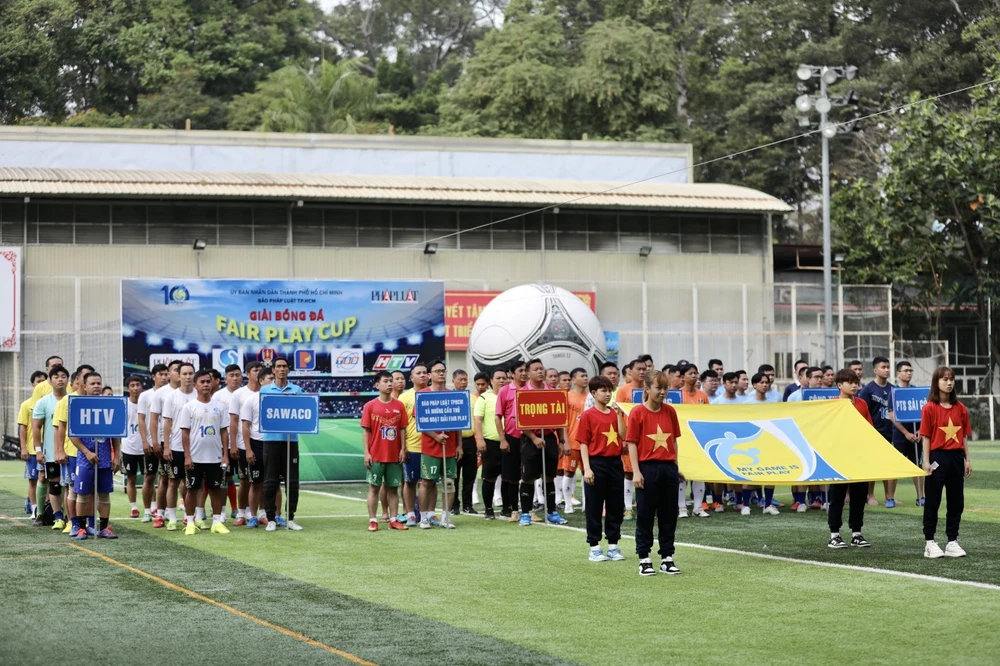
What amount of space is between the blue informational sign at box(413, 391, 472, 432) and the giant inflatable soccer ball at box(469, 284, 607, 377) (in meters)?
6.53

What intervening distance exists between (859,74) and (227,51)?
25.3 m

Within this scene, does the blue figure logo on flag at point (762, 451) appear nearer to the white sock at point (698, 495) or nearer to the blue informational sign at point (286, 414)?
the white sock at point (698, 495)

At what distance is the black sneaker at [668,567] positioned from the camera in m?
12.5

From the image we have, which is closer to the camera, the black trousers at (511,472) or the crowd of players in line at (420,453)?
the crowd of players in line at (420,453)

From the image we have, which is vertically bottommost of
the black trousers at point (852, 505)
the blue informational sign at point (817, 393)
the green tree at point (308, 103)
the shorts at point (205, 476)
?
the black trousers at point (852, 505)

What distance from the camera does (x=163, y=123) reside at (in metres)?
56.0

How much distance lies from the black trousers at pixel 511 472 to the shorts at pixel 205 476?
3.47 m

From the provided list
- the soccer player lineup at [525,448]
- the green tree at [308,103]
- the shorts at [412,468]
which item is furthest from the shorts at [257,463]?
the green tree at [308,103]

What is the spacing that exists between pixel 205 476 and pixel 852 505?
726cm

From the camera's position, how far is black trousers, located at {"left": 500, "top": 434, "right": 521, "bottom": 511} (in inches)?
704

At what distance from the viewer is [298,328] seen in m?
27.6

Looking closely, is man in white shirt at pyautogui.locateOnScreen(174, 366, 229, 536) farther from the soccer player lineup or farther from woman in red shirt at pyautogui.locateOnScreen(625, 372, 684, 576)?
woman in red shirt at pyautogui.locateOnScreen(625, 372, 684, 576)

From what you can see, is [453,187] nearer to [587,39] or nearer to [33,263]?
[33,263]

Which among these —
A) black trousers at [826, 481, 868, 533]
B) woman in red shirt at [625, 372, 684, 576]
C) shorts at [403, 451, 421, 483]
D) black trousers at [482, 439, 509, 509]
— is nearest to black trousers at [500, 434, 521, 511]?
black trousers at [482, 439, 509, 509]
